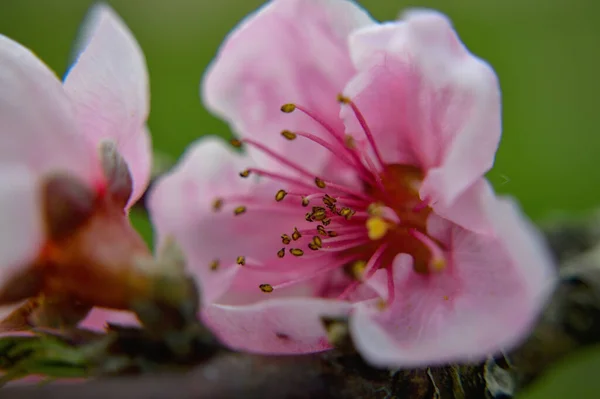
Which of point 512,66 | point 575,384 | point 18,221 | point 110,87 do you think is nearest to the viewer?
point 18,221

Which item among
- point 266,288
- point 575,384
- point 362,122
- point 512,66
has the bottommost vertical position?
point 575,384

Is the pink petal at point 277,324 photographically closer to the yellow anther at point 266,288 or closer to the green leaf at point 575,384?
the yellow anther at point 266,288

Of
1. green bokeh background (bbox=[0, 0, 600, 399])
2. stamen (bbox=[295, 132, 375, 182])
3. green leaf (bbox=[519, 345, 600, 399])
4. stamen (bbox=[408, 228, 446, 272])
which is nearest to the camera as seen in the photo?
stamen (bbox=[408, 228, 446, 272])

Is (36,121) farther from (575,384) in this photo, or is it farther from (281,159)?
(575,384)

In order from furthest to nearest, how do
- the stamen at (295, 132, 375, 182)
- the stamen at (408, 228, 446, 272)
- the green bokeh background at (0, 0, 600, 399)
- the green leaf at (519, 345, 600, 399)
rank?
the green bokeh background at (0, 0, 600, 399) < the green leaf at (519, 345, 600, 399) < the stamen at (295, 132, 375, 182) < the stamen at (408, 228, 446, 272)

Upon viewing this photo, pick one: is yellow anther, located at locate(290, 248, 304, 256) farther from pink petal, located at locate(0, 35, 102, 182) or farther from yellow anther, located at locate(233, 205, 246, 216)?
pink petal, located at locate(0, 35, 102, 182)

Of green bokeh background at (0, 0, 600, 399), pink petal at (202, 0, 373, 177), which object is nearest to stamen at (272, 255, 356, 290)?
pink petal at (202, 0, 373, 177)

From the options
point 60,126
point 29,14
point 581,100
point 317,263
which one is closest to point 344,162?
point 317,263

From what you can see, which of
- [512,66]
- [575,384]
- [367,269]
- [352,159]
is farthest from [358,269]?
[512,66]
